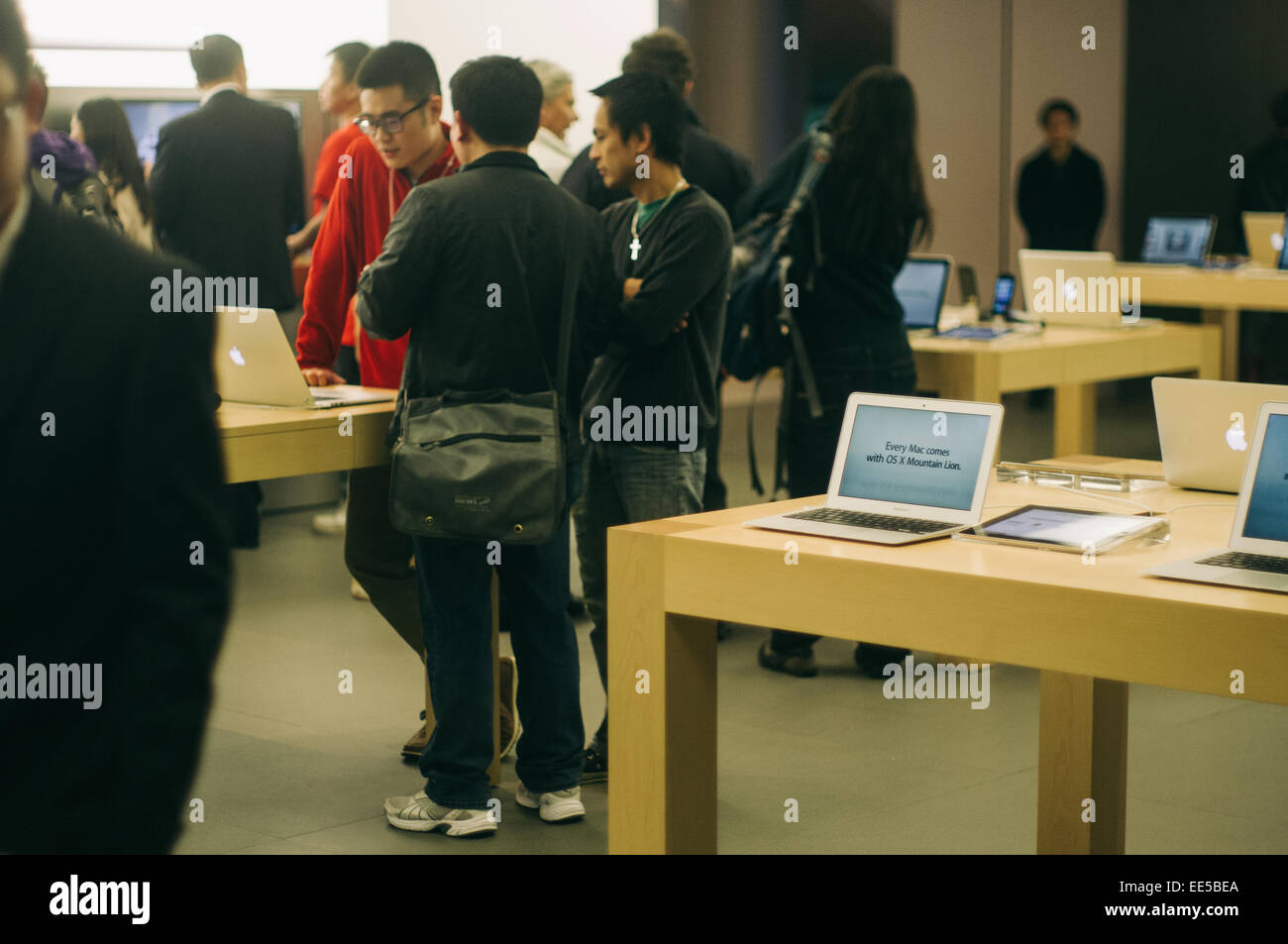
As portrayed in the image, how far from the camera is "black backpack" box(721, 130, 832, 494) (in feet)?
14.5

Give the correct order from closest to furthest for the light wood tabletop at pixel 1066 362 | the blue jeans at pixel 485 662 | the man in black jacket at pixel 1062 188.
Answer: the blue jeans at pixel 485 662 < the light wood tabletop at pixel 1066 362 < the man in black jacket at pixel 1062 188

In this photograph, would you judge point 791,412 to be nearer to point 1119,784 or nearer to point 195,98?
point 1119,784

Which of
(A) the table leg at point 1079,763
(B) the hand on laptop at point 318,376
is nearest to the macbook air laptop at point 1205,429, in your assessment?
(A) the table leg at point 1079,763

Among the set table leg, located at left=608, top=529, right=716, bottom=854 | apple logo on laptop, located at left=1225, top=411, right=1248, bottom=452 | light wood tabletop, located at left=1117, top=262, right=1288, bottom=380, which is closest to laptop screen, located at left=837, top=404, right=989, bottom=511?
table leg, located at left=608, top=529, right=716, bottom=854

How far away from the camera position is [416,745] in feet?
12.9

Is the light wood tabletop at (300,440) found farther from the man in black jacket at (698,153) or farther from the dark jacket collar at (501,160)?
the man in black jacket at (698,153)

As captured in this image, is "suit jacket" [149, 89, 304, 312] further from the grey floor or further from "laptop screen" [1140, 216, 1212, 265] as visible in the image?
"laptop screen" [1140, 216, 1212, 265]

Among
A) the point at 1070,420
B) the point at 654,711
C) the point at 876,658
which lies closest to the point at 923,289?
the point at 1070,420

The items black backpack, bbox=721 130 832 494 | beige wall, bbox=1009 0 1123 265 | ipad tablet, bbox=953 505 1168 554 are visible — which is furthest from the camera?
beige wall, bbox=1009 0 1123 265

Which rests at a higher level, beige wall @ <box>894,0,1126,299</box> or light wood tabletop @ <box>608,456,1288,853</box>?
beige wall @ <box>894,0,1126,299</box>

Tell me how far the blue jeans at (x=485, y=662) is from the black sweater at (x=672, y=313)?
0.31 meters

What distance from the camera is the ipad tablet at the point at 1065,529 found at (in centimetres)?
256

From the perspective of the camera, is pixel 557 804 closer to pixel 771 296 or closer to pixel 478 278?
pixel 478 278
